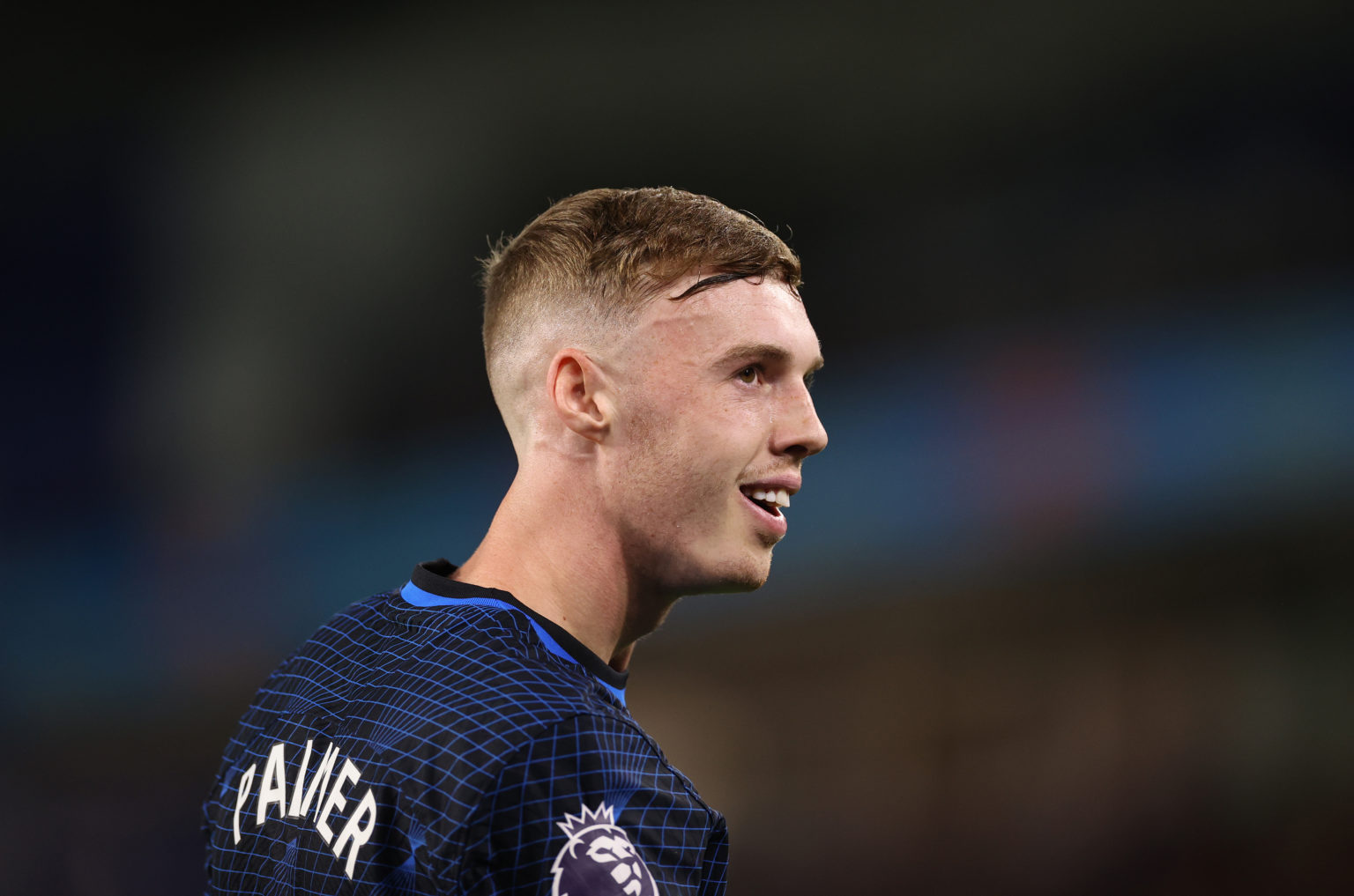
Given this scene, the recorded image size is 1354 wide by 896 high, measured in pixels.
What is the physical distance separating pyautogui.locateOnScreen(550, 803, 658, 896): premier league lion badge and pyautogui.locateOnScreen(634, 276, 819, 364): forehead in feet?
1.90

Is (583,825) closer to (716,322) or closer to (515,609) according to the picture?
(515,609)

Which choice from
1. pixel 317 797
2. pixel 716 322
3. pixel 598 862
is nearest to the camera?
pixel 598 862

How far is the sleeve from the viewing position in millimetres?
990

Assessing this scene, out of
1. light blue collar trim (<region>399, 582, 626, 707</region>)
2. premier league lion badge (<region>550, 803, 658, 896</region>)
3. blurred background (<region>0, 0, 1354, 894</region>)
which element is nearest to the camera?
premier league lion badge (<region>550, 803, 658, 896</region>)

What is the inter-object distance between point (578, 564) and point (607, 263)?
0.39m

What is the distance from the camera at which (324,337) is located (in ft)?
16.6

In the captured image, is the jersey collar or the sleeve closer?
the sleeve

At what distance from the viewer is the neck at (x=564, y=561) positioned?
1343 millimetres

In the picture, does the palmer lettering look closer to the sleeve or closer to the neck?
the sleeve

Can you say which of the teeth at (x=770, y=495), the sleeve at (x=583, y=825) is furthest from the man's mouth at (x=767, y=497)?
the sleeve at (x=583, y=825)

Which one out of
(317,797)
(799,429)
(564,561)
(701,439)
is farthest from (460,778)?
(799,429)

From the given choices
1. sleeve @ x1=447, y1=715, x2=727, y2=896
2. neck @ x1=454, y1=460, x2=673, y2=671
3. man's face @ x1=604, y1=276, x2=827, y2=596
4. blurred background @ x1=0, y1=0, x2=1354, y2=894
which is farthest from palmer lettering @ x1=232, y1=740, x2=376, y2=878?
blurred background @ x1=0, y1=0, x2=1354, y2=894

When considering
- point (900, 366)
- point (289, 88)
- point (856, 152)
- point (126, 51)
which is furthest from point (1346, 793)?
point (126, 51)

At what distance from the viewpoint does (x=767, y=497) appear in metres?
1.41
